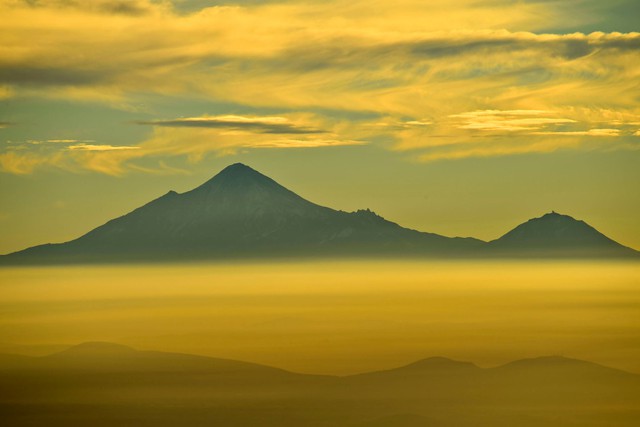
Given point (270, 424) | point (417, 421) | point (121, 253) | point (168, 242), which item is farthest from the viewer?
point (168, 242)

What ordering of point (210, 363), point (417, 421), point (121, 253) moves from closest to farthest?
1. point (417, 421)
2. point (210, 363)
3. point (121, 253)

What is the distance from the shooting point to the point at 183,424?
51500 millimetres

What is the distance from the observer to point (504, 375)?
217ft

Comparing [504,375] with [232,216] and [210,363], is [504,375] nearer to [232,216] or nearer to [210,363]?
[210,363]

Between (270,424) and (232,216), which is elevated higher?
(232,216)

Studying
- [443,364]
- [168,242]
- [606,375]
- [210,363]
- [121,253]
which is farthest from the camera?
[168,242]

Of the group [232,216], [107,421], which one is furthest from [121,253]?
[107,421]

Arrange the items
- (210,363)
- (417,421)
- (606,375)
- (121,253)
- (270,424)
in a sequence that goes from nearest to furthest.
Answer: (270,424), (417,421), (606,375), (210,363), (121,253)

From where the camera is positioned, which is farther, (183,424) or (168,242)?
(168,242)

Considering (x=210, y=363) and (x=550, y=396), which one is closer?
(x=550, y=396)

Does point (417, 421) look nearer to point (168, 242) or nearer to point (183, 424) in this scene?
point (183, 424)

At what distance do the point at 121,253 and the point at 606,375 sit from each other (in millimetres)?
126606

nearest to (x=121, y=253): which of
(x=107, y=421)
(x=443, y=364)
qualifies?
(x=443, y=364)

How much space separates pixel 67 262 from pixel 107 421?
136570 millimetres
